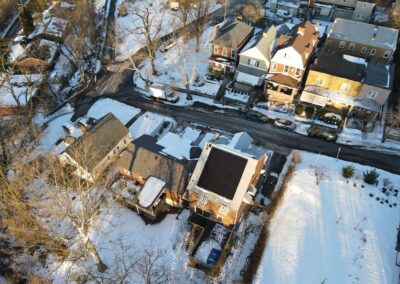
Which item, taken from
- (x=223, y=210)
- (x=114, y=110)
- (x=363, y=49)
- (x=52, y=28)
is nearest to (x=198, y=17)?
(x=114, y=110)

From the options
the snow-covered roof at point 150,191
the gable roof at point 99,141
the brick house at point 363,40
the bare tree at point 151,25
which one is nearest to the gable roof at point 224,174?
the snow-covered roof at point 150,191

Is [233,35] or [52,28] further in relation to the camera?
[52,28]

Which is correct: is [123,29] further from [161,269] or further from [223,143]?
[161,269]

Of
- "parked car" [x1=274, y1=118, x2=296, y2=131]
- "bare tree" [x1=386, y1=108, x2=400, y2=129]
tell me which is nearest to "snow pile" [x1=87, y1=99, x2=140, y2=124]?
"parked car" [x1=274, y1=118, x2=296, y2=131]

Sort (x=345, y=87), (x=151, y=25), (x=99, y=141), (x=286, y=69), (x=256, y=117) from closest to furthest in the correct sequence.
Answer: (x=99, y=141) < (x=345, y=87) < (x=256, y=117) < (x=286, y=69) < (x=151, y=25)

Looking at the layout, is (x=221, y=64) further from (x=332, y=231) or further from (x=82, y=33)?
(x=332, y=231)

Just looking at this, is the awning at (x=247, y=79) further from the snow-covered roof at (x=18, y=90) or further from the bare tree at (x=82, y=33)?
the snow-covered roof at (x=18, y=90)

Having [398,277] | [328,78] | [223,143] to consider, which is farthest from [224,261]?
[328,78]
